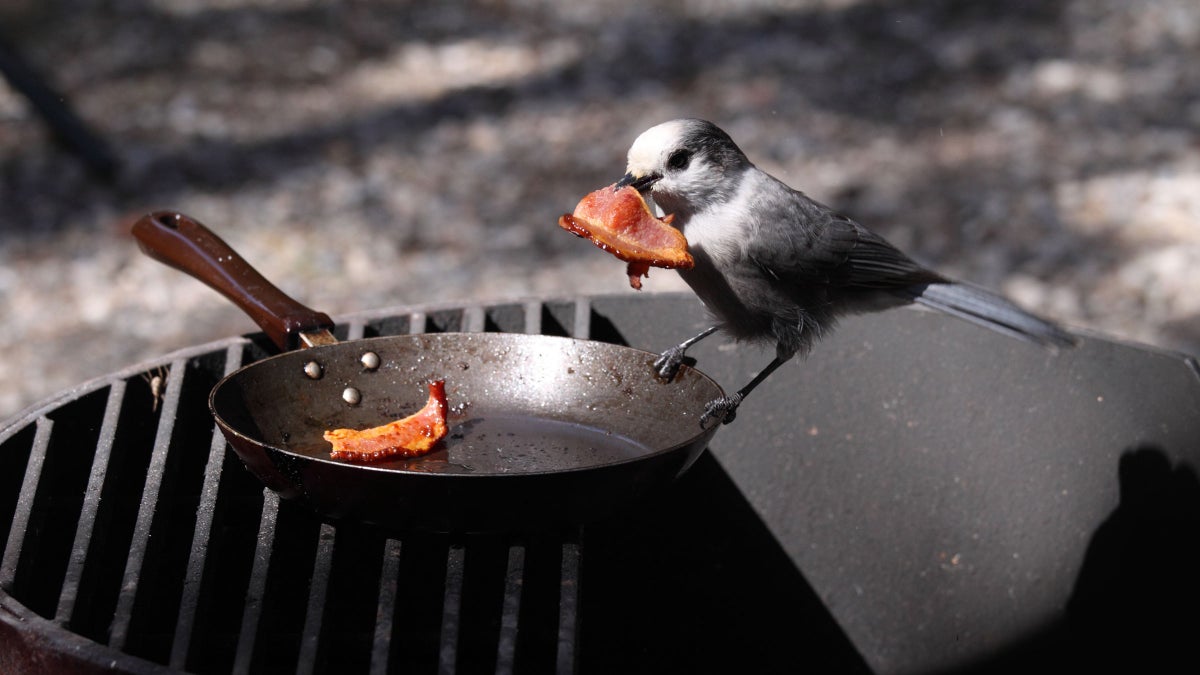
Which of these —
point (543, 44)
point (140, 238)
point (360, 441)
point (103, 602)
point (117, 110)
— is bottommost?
point (103, 602)

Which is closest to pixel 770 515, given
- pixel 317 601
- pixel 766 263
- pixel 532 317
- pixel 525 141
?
pixel 766 263

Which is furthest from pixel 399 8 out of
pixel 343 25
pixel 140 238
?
pixel 140 238

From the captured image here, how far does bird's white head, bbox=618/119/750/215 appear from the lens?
8.15 feet

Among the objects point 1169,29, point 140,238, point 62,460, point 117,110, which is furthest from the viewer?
point 1169,29

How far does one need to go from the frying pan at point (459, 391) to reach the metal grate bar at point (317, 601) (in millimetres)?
81

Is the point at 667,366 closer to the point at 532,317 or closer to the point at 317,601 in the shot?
the point at 532,317

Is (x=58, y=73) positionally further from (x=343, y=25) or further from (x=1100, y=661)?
(x=1100, y=661)

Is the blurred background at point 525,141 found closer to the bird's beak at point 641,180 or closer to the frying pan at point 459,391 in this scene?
the frying pan at point 459,391

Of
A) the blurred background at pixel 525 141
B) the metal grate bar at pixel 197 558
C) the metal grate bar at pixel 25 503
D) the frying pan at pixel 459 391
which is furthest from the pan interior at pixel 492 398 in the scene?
the blurred background at pixel 525 141

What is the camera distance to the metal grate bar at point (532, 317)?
257 cm

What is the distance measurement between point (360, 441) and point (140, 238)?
74cm

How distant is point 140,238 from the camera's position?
2393 millimetres

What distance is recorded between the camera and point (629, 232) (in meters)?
2.17

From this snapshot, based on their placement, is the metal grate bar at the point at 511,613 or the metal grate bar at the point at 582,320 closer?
the metal grate bar at the point at 511,613
